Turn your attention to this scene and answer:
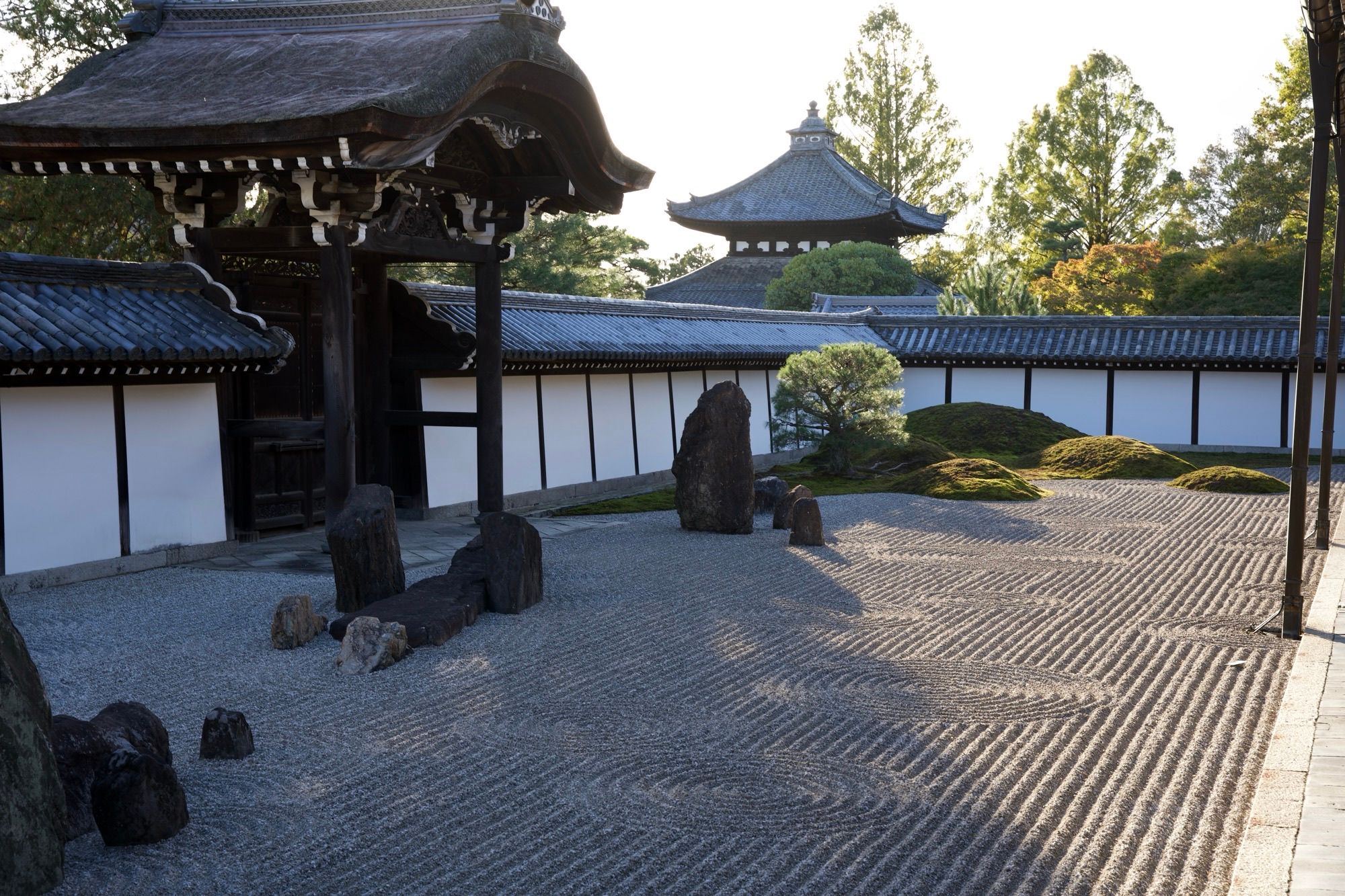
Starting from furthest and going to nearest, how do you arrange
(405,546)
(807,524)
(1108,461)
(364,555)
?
1. (1108,461)
2. (807,524)
3. (405,546)
4. (364,555)

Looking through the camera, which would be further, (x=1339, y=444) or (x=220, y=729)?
(x=1339, y=444)

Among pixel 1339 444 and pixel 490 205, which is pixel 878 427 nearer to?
pixel 490 205

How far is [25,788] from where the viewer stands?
4527 millimetres

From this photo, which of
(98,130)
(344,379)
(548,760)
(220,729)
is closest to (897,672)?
(548,760)

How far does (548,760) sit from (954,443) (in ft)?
59.8

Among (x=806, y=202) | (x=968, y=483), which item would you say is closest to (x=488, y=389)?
(x=968, y=483)

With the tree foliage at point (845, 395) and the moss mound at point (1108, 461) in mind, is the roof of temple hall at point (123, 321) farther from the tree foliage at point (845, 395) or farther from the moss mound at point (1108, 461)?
the moss mound at point (1108, 461)

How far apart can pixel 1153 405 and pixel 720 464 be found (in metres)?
Result: 15.3

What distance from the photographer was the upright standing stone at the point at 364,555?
943 centimetres

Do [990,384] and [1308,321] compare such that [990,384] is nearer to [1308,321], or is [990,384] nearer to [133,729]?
[1308,321]

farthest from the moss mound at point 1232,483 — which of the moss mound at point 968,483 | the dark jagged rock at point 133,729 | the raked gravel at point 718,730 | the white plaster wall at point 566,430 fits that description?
the dark jagged rock at point 133,729

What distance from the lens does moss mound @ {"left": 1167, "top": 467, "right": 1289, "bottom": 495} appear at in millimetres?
18688

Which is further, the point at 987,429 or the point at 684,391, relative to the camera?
the point at 987,429

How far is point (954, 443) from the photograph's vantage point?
2333 centimetres
